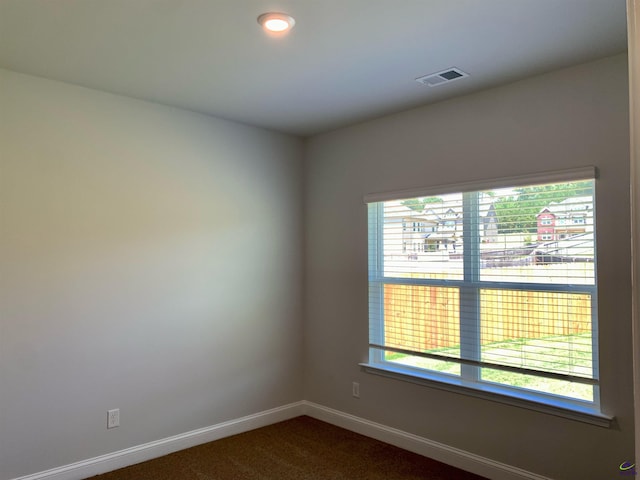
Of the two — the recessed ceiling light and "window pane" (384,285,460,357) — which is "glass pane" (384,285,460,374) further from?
the recessed ceiling light

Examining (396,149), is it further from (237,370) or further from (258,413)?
(258,413)

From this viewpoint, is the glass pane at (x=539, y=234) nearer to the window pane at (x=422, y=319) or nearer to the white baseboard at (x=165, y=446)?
the window pane at (x=422, y=319)

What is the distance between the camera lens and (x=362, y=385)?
395 cm

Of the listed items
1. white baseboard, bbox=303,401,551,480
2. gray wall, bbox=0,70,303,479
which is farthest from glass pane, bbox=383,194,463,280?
white baseboard, bbox=303,401,551,480

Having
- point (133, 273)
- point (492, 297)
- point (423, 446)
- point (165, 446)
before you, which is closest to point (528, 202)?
point (492, 297)

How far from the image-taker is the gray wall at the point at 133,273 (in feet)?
9.68

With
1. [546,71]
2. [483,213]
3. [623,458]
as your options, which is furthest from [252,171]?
[623,458]

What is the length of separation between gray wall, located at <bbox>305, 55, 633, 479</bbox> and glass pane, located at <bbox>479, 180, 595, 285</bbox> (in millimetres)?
115

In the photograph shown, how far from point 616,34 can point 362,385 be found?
2932 millimetres

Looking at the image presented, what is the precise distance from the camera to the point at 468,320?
3354 mm

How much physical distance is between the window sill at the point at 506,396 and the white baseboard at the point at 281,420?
40 cm

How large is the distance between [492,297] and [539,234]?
524 millimetres

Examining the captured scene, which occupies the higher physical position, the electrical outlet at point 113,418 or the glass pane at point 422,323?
the glass pane at point 422,323

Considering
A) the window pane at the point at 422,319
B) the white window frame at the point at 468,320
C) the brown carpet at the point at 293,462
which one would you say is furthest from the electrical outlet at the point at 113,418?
the window pane at the point at 422,319
